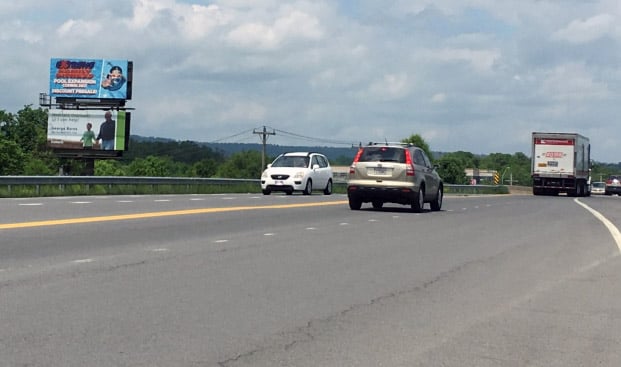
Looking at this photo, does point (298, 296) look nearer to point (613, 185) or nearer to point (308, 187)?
point (308, 187)

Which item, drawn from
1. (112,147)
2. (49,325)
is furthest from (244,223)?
(112,147)

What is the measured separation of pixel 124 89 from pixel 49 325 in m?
64.7

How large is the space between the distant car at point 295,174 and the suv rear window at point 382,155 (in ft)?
32.8

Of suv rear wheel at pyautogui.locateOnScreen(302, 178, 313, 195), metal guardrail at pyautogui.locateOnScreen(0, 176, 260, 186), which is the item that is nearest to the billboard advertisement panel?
metal guardrail at pyautogui.locateOnScreen(0, 176, 260, 186)

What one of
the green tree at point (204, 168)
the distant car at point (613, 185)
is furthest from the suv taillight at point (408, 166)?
the green tree at point (204, 168)

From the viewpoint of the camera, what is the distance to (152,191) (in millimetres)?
35531

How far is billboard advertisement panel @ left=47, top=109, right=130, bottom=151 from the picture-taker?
223 ft

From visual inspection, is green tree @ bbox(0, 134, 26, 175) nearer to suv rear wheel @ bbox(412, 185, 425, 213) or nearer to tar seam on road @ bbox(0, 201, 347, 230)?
tar seam on road @ bbox(0, 201, 347, 230)

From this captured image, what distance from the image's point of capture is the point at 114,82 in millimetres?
70688

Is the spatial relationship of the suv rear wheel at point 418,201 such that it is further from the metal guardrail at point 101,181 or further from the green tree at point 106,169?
the green tree at point 106,169

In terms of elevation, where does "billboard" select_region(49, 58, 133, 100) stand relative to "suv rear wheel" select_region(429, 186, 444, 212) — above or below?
above

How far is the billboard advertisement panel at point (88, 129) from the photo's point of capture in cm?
6806

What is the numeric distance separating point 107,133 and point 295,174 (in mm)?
36540

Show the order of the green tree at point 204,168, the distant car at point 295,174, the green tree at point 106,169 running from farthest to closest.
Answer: the green tree at point 204,168 < the green tree at point 106,169 < the distant car at point 295,174
